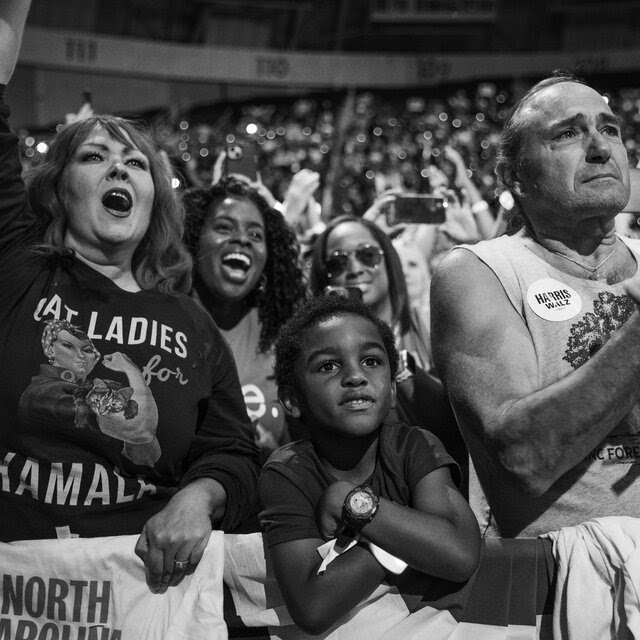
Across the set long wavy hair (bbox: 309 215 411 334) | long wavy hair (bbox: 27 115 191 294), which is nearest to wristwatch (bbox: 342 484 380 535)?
long wavy hair (bbox: 27 115 191 294)

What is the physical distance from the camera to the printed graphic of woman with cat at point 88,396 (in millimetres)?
1676

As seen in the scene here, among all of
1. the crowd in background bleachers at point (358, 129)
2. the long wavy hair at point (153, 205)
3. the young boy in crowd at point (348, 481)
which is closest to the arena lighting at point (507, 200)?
the young boy in crowd at point (348, 481)

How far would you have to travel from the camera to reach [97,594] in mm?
1540

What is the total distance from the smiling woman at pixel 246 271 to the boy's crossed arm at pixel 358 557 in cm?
116

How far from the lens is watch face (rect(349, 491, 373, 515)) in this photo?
139 centimetres

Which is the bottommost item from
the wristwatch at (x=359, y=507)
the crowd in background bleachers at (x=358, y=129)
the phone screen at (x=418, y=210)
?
the wristwatch at (x=359, y=507)

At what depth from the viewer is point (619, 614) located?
1.43m

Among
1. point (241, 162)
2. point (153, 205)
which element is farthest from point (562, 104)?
point (241, 162)

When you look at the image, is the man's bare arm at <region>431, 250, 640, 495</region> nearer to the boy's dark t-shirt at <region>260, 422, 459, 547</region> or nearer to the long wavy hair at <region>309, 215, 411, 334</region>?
the boy's dark t-shirt at <region>260, 422, 459, 547</region>

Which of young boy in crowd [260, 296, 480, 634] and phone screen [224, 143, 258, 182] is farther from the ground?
phone screen [224, 143, 258, 182]

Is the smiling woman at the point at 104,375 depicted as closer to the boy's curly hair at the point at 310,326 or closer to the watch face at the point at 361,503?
the boy's curly hair at the point at 310,326

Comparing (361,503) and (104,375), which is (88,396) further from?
(361,503)

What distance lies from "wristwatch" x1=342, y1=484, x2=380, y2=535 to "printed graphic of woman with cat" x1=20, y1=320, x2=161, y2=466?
50 centimetres

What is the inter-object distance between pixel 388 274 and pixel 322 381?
1.50 m
